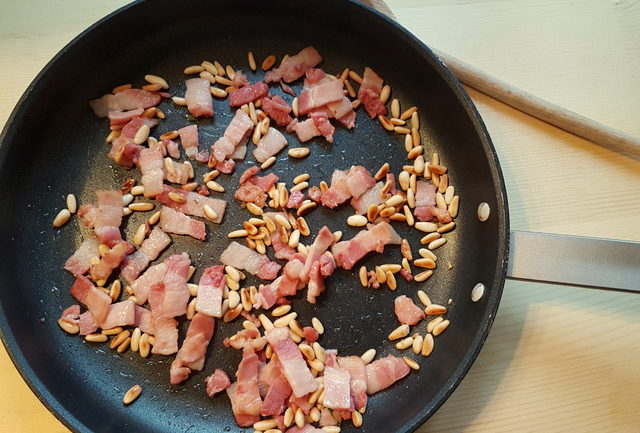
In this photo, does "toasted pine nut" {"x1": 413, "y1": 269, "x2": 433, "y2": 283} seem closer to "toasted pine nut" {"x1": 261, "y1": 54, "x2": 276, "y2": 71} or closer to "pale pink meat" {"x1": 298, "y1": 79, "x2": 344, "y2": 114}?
"pale pink meat" {"x1": 298, "y1": 79, "x2": 344, "y2": 114}

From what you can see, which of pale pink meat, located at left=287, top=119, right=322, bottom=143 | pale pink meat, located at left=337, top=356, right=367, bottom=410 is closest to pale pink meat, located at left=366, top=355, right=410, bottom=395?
pale pink meat, located at left=337, top=356, right=367, bottom=410

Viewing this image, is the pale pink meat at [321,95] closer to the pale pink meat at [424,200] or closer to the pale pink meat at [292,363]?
the pale pink meat at [424,200]

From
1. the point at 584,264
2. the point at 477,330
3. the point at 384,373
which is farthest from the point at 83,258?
the point at 584,264

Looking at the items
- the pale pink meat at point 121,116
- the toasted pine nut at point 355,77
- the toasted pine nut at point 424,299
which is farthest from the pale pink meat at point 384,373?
the pale pink meat at point 121,116

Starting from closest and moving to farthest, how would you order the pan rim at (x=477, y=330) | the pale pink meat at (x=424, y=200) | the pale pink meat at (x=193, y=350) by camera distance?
the pan rim at (x=477, y=330) → the pale pink meat at (x=193, y=350) → the pale pink meat at (x=424, y=200)

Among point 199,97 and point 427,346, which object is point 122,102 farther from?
point 427,346
